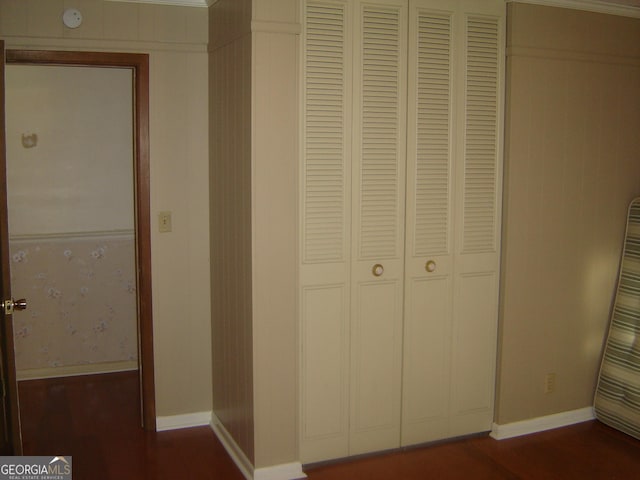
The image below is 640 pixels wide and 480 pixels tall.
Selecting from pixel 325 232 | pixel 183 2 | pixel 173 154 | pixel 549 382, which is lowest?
pixel 549 382

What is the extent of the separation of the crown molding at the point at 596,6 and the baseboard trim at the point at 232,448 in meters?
2.66

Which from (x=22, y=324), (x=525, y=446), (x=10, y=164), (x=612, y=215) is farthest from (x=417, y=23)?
(x=22, y=324)

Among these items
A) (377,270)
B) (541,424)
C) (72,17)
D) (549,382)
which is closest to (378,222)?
(377,270)

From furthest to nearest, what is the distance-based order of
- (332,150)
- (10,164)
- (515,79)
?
(10,164)
(515,79)
(332,150)

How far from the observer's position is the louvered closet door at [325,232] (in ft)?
9.80

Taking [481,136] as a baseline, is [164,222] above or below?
below

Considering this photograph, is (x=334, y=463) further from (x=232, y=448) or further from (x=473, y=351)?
(x=473, y=351)

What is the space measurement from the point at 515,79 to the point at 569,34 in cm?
43

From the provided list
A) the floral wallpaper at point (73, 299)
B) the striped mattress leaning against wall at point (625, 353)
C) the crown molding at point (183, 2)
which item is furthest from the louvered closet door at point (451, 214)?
the floral wallpaper at point (73, 299)

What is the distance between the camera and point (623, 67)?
364 centimetres

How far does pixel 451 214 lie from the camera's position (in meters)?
3.33

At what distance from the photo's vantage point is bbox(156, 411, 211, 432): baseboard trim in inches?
143

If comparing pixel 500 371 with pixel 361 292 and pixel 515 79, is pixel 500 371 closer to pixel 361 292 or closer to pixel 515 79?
pixel 361 292

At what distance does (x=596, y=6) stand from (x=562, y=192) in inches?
40.0
